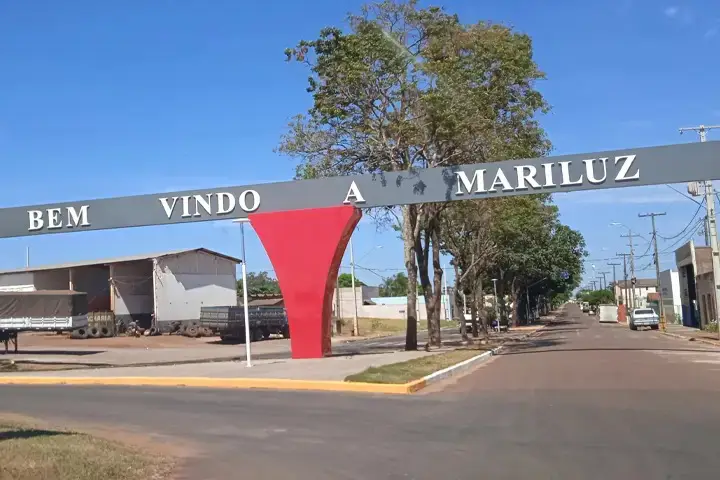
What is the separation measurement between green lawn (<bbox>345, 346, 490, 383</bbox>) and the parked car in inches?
1636

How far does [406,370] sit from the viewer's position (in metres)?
19.5

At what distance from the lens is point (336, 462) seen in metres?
8.62

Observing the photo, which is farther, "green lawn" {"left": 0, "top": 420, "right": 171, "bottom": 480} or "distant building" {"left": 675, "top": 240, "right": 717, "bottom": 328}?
"distant building" {"left": 675, "top": 240, "right": 717, "bottom": 328}

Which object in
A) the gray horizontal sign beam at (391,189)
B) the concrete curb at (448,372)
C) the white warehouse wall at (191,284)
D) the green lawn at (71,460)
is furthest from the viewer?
the white warehouse wall at (191,284)

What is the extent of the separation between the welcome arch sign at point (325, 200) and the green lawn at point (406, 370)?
3.93 metres

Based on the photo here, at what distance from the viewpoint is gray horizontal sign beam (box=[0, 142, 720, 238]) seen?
21.9 meters

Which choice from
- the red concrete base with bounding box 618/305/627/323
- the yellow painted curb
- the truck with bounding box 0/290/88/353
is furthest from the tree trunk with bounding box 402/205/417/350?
the red concrete base with bounding box 618/305/627/323

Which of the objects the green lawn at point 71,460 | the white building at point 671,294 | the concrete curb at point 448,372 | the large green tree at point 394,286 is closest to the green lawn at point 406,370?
the concrete curb at point 448,372

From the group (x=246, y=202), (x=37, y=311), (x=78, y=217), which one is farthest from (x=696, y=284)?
(x=78, y=217)

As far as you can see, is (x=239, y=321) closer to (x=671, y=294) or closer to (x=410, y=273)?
(x=410, y=273)

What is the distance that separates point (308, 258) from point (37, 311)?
22.2 m

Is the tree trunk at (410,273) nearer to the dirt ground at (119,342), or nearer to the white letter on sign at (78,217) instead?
the white letter on sign at (78,217)

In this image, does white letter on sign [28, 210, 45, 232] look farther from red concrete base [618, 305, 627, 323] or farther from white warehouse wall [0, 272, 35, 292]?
red concrete base [618, 305, 627, 323]

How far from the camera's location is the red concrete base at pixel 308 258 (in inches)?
944
